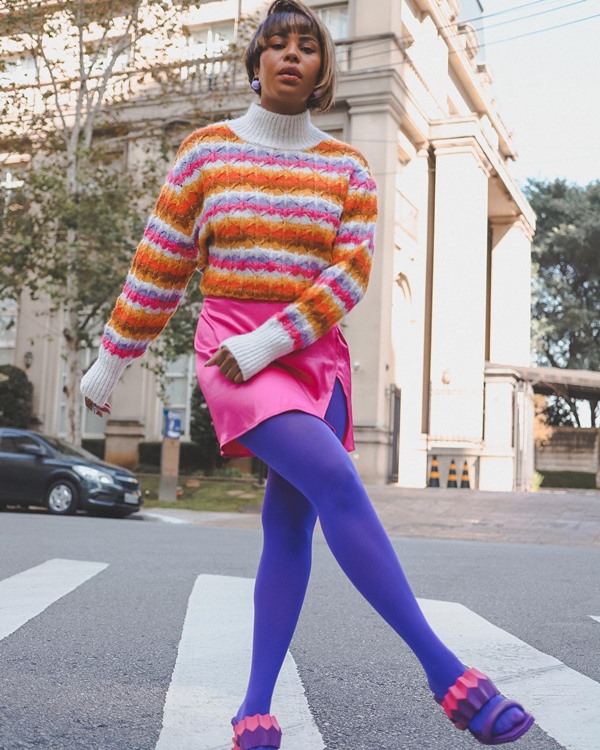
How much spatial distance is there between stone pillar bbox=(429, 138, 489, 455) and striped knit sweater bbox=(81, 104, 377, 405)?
78.1 feet

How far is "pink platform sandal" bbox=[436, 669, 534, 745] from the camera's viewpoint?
2.23 meters

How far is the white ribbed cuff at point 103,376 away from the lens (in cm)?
284

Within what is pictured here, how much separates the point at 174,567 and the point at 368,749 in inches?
183

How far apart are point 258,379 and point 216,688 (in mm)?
1286

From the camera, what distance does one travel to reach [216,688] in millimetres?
3326

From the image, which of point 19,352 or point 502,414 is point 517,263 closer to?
point 502,414

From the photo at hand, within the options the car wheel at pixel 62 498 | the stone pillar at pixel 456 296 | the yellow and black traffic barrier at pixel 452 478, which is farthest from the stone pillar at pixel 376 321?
the car wheel at pixel 62 498

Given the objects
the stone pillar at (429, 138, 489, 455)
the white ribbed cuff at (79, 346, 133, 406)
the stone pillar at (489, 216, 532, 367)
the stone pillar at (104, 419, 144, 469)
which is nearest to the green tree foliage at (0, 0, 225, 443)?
the stone pillar at (104, 419, 144, 469)

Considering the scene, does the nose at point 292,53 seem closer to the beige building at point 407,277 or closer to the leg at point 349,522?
the leg at point 349,522

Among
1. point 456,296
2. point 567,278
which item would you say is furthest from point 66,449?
point 567,278

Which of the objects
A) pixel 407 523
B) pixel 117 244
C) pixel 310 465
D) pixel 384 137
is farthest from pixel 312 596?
pixel 384 137

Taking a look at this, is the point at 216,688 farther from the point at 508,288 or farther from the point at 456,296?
the point at 508,288

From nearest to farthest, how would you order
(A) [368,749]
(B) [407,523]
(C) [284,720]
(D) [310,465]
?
(D) [310,465] < (A) [368,749] < (C) [284,720] < (B) [407,523]

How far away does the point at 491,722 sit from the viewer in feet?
7.29
